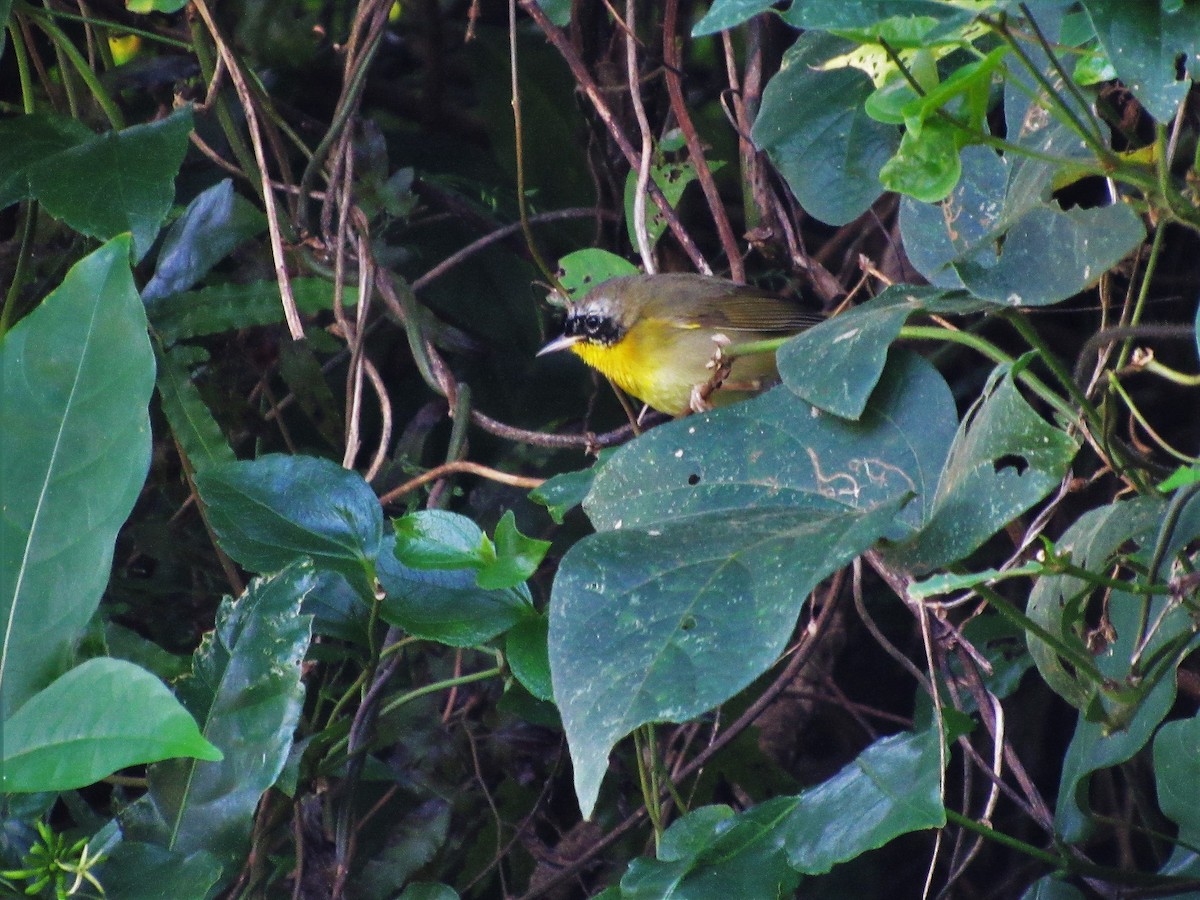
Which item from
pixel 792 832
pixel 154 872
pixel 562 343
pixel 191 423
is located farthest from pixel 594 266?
pixel 154 872

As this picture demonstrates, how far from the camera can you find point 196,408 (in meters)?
1.96

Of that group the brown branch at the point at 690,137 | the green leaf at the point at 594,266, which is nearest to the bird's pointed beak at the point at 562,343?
the green leaf at the point at 594,266

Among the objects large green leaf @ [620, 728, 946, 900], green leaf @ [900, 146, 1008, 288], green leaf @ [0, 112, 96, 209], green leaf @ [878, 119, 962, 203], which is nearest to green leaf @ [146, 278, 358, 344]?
green leaf @ [0, 112, 96, 209]

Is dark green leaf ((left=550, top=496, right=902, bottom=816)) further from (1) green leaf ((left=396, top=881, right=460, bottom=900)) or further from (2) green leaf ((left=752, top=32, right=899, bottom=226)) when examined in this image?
(2) green leaf ((left=752, top=32, right=899, bottom=226))

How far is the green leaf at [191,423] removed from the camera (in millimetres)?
1934

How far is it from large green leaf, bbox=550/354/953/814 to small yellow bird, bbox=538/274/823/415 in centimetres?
121

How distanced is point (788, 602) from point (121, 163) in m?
1.26

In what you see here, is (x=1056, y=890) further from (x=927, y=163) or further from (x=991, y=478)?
(x=927, y=163)

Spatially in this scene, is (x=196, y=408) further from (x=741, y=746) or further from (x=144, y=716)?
(x=741, y=746)

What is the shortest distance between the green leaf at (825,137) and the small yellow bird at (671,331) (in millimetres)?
840

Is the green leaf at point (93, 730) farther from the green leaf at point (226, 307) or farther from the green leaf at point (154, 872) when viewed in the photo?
the green leaf at point (226, 307)

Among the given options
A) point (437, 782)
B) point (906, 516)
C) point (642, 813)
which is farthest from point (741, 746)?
point (906, 516)

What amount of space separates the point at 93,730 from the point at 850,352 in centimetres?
84

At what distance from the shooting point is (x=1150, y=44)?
1.10m
